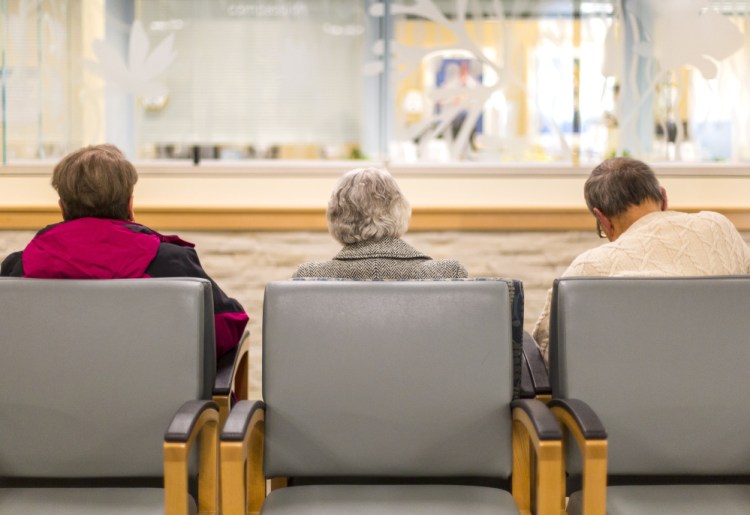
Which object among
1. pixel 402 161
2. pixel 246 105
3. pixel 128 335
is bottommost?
pixel 128 335

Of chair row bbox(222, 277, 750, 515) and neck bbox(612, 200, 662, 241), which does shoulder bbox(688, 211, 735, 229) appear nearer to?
neck bbox(612, 200, 662, 241)

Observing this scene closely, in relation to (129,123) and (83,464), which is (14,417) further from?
(129,123)

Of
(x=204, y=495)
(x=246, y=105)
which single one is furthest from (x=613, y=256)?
(x=246, y=105)

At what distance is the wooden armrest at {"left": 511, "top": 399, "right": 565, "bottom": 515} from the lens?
1.69 m

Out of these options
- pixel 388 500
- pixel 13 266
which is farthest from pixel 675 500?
pixel 13 266

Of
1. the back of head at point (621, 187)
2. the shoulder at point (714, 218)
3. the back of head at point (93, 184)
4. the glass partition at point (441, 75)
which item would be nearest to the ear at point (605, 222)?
the back of head at point (621, 187)

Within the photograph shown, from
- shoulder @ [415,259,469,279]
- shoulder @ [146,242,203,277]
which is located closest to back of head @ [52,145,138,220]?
shoulder @ [146,242,203,277]

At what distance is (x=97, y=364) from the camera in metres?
1.91

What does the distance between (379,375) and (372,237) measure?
1.49ft

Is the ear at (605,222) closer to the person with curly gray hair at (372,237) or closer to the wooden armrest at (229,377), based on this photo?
the person with curly gray hair at (372,237)

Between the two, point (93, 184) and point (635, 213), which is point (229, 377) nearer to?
point (93, 184)

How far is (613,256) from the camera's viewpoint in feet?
7.26

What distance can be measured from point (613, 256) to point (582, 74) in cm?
213

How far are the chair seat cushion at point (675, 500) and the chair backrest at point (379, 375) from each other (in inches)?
12.0
